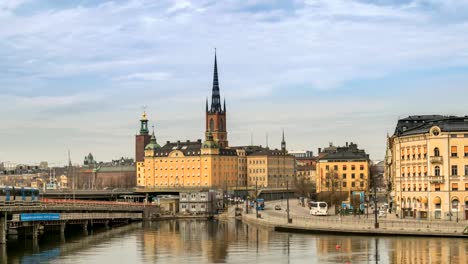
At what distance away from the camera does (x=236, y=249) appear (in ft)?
273

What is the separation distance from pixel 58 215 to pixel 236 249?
104ft

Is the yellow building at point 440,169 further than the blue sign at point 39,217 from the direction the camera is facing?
Yes

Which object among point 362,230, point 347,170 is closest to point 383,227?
point 362,230

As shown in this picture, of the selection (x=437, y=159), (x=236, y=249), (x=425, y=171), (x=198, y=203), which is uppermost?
(x=437, y=159)

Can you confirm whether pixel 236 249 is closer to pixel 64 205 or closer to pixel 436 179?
pixel 436 179

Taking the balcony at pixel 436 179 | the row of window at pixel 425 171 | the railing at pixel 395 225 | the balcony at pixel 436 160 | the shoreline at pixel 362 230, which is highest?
the balcony at pixel 436 160

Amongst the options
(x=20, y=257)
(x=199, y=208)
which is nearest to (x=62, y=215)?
(x=20, y=257)

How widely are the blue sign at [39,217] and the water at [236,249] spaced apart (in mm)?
2346

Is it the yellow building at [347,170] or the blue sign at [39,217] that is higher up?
the yellow building at [347,170]

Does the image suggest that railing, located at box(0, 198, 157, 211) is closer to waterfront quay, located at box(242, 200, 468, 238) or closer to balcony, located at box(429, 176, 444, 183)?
waterfront quay, located at box(242, 200, 468, 238)

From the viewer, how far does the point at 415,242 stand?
8188 cm

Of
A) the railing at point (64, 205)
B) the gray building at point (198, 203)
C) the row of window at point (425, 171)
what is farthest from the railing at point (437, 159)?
the gray building at point (198, 203)

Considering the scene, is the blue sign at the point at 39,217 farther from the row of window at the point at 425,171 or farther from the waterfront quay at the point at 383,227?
the row of window at the point at 425,171

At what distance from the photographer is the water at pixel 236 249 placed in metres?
72.1
